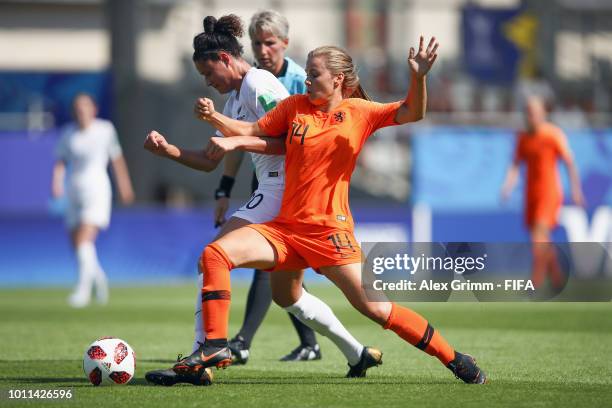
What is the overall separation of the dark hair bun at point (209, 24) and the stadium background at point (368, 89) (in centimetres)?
1145

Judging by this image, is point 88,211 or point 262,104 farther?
point 88,211

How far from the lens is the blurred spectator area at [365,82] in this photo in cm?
2406

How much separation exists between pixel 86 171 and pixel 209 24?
7.48 metres

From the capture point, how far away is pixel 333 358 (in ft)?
29.6

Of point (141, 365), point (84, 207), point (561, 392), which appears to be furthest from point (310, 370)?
point (84, 207)

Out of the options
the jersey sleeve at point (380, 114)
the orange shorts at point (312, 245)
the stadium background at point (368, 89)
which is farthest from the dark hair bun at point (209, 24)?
the stadium background at point (368, 89)

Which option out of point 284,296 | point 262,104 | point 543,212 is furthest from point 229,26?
point 543,212

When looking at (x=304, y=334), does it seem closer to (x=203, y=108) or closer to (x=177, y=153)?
(x=177, y=153)

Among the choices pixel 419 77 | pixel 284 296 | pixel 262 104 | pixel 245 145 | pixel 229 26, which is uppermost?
pixel 229 26

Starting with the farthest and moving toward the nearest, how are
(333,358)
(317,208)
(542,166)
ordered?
1. (542,166)
2. (333,358)
3. (317,208)

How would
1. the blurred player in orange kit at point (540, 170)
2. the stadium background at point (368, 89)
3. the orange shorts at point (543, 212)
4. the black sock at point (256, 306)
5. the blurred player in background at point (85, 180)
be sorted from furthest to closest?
the stadium background at point (368, 89)
the orange shorts at point (543, 212)
the blurred player in orange kit at point (540, 170)
the blurred player in background at point (85, 180)
the black sock at point (256, 306)

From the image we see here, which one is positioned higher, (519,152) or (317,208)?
(317,208)

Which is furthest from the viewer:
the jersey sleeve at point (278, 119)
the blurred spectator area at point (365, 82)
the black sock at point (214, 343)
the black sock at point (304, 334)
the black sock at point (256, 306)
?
the blurred spectator area at point (365, 82)

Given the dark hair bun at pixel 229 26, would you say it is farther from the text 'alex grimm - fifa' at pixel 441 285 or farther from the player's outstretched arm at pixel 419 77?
the text 'alex grimm - fifa' at pixel 441 285
